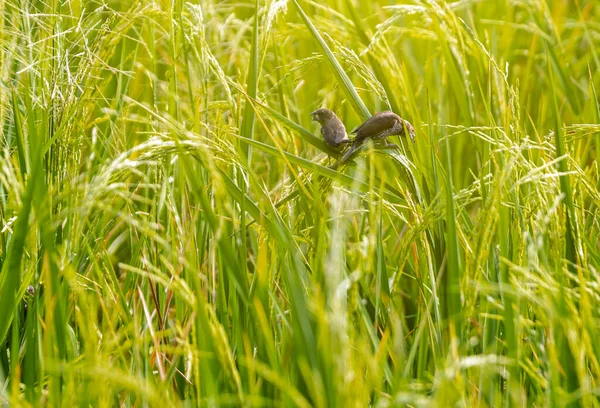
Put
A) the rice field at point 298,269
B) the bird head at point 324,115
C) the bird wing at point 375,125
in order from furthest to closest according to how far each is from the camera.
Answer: the bird head at point 324,115, the bird wing at point 375,125, the rice field at point 298,269

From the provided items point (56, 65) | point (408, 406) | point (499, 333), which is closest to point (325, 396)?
point (408, 406)

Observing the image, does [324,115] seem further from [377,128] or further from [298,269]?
[298,269]

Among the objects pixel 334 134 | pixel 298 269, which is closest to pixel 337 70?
pixel 334 134

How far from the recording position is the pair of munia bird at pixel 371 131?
1832 mm

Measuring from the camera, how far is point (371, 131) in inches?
71.9

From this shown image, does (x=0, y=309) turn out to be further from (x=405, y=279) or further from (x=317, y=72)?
(x=317, y=72)

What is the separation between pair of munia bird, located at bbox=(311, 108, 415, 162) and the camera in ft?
6.01

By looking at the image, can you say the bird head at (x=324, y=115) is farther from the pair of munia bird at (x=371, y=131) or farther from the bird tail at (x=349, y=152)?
the bird tail at (x=349, y=152)

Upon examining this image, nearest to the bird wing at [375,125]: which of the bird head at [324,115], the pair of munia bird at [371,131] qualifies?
the pair of munia bird at [371,131]

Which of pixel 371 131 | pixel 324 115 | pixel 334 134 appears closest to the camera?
pixel 371 131

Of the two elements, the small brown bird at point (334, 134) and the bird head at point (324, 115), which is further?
the bird head at point (324, 115)

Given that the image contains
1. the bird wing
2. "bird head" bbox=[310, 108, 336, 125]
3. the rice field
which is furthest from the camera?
"bird head" bbox=[310, 108, 336, 125]

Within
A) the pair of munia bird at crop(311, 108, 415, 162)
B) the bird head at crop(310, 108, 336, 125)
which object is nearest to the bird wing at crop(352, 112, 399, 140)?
the pair of munia bird at crop(311, 108, 415, 162)

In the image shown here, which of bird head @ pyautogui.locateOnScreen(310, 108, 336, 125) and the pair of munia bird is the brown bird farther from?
bird head @ pyautogui.locateOnScreen(310, 108, 336, 125)
